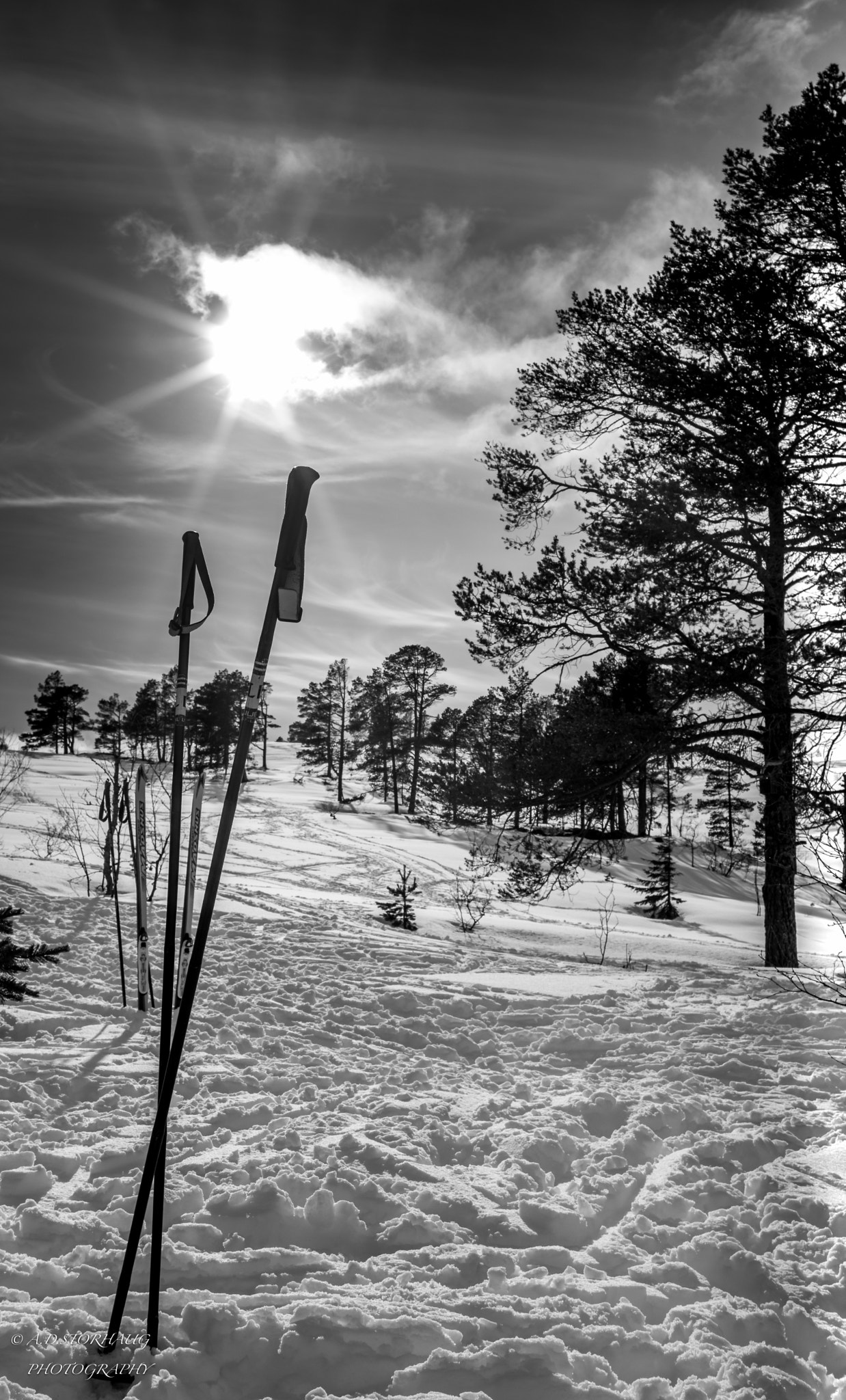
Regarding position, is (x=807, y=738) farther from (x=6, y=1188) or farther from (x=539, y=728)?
(x=6, y=1188)

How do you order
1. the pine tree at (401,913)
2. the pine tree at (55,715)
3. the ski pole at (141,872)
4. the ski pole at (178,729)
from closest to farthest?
the ski pole at (178,729) < the ski pole at (141,872) < the pine tree at (401,913) < the pine tree at (55,715)

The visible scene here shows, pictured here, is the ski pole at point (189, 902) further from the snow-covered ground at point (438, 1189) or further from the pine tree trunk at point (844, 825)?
the pine tree trunk at point (844, 825)

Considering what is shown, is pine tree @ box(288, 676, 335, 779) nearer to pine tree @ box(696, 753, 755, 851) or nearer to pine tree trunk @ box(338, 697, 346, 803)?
pine tree trunk @ box(338, 697, 346, 803)

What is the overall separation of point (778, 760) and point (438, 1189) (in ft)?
21.3

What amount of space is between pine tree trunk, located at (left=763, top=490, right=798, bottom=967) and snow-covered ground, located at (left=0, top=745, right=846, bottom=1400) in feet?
6.76

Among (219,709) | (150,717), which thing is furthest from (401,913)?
(150,717)

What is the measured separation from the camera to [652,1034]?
5.25 m

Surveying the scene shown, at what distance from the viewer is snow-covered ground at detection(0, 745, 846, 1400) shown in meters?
2.16

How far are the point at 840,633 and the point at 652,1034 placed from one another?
5039mm

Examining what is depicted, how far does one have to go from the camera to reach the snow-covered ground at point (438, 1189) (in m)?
2.16

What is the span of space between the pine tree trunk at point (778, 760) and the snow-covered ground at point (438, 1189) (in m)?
2.06

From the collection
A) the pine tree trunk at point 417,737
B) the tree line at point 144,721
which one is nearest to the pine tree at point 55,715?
the tree line at point 144,721

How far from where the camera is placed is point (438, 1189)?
3.09m

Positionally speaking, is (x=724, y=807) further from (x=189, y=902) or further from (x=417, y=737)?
(x=189, y=902)
